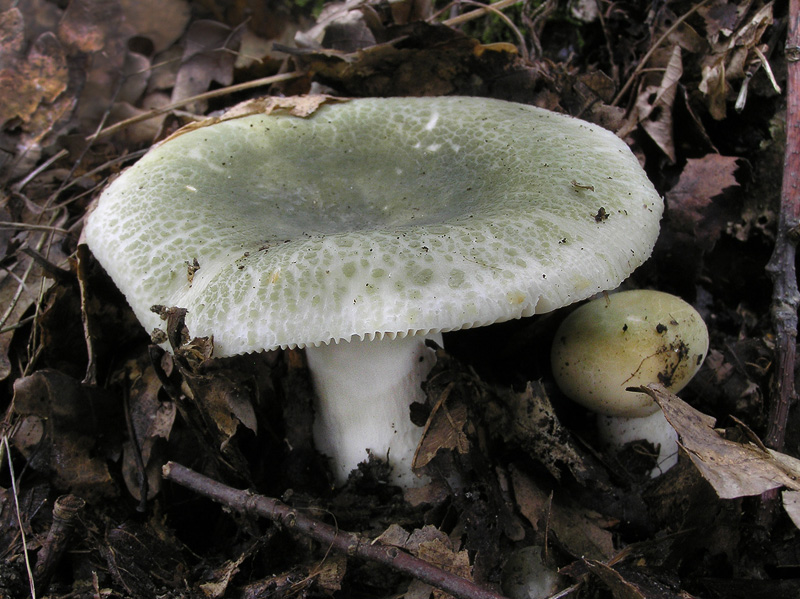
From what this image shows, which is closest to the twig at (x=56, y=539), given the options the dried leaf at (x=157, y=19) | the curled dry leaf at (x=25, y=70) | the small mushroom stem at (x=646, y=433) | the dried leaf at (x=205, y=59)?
the small mushroom stem at (x=646, y=433)

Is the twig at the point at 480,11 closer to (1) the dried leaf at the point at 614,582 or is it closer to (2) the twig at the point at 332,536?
(2) the twig at the point at 332,536

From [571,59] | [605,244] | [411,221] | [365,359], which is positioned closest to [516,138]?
[411,221]

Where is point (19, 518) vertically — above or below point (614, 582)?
below

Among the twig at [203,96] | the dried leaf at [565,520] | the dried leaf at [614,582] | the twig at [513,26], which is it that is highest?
the twig at [513,26]

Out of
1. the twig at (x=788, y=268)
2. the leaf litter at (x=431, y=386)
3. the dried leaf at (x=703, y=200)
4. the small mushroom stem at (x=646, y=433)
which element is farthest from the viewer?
the dried leaf at (x=703, y=200)

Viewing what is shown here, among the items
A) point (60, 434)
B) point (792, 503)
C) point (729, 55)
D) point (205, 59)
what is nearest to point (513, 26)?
point (729, 55)

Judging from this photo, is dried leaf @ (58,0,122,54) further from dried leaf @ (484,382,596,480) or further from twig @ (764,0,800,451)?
twig @ (764,0,800,451)

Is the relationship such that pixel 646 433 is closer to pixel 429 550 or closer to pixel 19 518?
pixel 429 550
